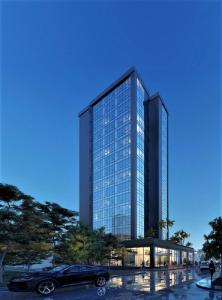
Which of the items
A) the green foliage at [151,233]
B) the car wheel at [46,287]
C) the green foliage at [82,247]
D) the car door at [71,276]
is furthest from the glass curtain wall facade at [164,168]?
the car wheel at [46,287]

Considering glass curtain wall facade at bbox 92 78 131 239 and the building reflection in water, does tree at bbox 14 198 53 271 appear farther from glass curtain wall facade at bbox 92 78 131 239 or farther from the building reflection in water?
glass curtain wall facade at bbox 92 78 131 239

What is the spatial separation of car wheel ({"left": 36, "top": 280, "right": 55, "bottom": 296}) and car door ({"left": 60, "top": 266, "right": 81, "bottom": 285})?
2.69ft

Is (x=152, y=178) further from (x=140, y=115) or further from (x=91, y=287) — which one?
(x=91, y=287)

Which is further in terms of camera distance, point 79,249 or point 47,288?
point 79,249

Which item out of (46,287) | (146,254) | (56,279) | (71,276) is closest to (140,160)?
(146,254)

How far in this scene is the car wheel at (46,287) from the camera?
16078 millimetres

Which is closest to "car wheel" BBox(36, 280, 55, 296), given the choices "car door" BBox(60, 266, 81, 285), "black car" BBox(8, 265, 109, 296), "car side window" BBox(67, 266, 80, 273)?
"black car" BBox(8, 265, 109, 296)

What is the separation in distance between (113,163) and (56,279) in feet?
230

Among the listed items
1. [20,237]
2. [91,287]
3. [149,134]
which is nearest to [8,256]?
[20,237]

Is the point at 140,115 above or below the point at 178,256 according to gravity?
above

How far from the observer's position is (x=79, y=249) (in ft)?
120

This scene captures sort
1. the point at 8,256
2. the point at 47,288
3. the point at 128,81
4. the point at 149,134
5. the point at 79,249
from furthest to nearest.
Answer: the point at 149,134, the point at 128,81, the point at 79,249, the point at 8,256, the point at 47,288

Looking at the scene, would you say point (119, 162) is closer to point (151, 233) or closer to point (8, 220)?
point (151, 233)

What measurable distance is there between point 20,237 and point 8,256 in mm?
3103
